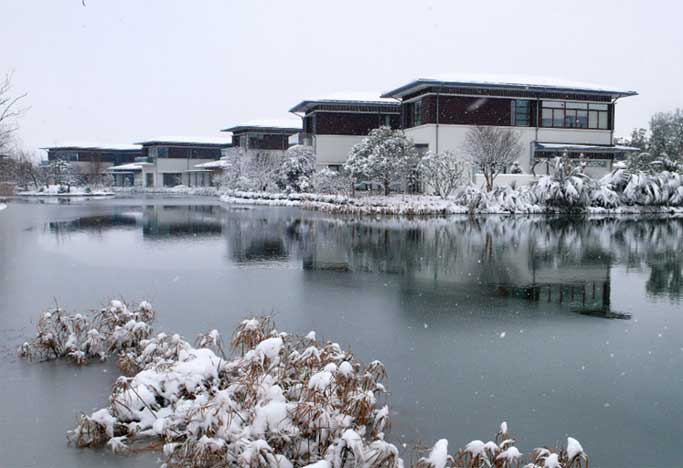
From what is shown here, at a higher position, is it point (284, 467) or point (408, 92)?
point (408, 92)

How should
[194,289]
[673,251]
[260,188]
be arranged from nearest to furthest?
[194,289] < [673,251] < [260,188]

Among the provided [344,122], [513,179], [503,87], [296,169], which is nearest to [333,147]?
[344,122]

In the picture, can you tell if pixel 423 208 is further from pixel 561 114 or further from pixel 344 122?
pixel 344 122

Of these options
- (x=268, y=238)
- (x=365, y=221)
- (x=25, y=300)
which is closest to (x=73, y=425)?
(x=25, y=300)

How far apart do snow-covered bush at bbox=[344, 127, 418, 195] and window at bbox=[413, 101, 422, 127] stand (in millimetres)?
3497

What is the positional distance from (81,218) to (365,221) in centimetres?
1294

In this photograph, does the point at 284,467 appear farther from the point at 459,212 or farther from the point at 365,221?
the point at 459,212

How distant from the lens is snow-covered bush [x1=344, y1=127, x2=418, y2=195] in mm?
33781

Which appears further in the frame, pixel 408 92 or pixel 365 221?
pixel 408 92

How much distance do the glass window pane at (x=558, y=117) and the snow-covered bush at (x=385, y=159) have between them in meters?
9.20

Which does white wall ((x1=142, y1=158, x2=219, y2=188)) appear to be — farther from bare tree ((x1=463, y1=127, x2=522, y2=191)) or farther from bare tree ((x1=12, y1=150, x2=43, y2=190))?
bare tree ((x1=463, y1=127, x2=522, y2=191))

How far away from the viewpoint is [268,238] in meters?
20.6

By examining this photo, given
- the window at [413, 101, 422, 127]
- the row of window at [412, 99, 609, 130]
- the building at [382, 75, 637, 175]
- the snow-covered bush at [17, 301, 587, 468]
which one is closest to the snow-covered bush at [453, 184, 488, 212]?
the building at [382, 75, 637, 175]

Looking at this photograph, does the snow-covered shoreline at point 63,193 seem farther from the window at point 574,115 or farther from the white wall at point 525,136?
the window at point 574,115
